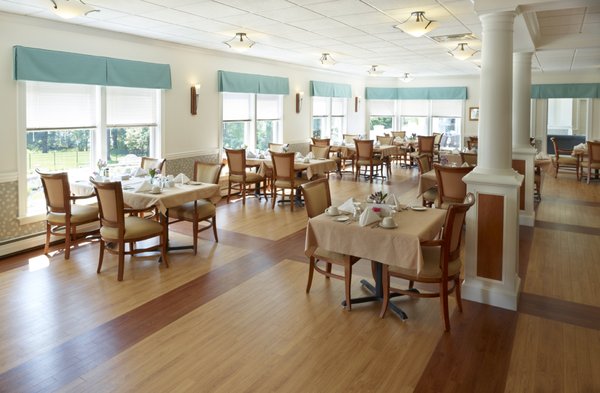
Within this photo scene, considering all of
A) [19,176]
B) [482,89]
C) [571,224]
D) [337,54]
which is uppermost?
[337,54]

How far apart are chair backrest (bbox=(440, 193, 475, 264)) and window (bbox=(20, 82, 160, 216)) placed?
4.83 metres

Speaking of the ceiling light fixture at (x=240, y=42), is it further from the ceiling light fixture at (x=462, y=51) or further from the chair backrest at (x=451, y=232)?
the chair backrest at (x=451, y=232)

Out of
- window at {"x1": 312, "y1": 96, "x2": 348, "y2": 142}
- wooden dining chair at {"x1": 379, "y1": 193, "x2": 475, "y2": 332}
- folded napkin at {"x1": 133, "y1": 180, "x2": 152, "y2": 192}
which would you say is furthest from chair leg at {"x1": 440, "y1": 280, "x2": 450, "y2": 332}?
window at {"x1": 312, "y1": 96, "x2": 348, "y2": 142}

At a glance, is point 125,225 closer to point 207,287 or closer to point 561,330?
point 207,287

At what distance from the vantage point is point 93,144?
664cm

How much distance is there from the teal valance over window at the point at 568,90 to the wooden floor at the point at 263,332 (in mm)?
8785

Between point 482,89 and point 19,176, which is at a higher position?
point 482,89

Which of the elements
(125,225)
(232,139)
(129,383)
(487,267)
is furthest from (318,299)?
(232,139)

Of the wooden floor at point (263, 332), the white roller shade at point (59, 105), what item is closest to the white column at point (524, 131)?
the wooden floor at point (263, 332)

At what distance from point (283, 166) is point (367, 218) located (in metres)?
4.25

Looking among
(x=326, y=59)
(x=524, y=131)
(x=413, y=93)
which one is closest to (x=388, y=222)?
(x=524, y=131)

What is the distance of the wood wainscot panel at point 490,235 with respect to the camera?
3.99m

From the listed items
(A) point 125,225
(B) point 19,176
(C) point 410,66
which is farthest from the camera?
(C) point 410,66

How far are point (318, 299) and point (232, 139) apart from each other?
590cm
